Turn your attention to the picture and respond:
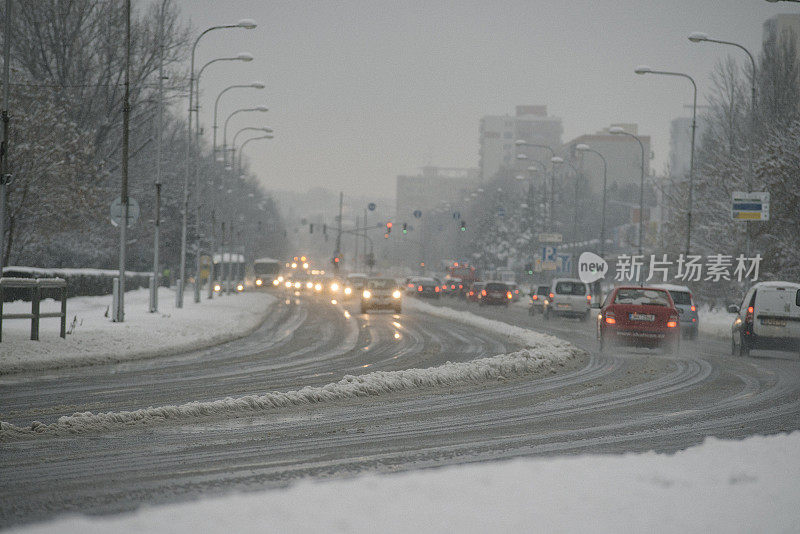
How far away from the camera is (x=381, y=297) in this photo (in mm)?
46688

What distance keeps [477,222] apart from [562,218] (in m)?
12.8

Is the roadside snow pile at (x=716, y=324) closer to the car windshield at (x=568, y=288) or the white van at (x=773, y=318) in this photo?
the car windshield at (x=568, y=288)

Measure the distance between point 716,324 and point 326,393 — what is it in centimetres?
3003

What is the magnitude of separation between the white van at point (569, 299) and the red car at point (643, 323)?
817 inches

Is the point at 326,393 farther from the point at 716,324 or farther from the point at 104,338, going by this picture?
the point at 716,324

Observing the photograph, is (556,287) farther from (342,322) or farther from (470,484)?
(470,484)

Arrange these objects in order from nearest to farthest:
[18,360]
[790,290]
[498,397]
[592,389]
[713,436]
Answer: [713,436] → [498,397] → [592,389] → [18,360] → [790,290]

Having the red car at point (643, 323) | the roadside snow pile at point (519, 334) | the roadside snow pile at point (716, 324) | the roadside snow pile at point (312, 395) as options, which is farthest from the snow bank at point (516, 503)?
the roadside snow pile at point (716, 324)

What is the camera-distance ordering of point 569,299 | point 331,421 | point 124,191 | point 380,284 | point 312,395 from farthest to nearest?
point 380,284 < point 569,299 < point 124,191 < point 312,395 < point 331,421

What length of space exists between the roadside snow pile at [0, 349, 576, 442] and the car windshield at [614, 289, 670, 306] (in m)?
5.42

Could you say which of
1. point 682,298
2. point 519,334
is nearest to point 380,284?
point 682,298

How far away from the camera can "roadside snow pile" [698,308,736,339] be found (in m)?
36.4

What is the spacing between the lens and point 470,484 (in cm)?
725

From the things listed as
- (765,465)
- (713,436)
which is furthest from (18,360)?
(765,465)
